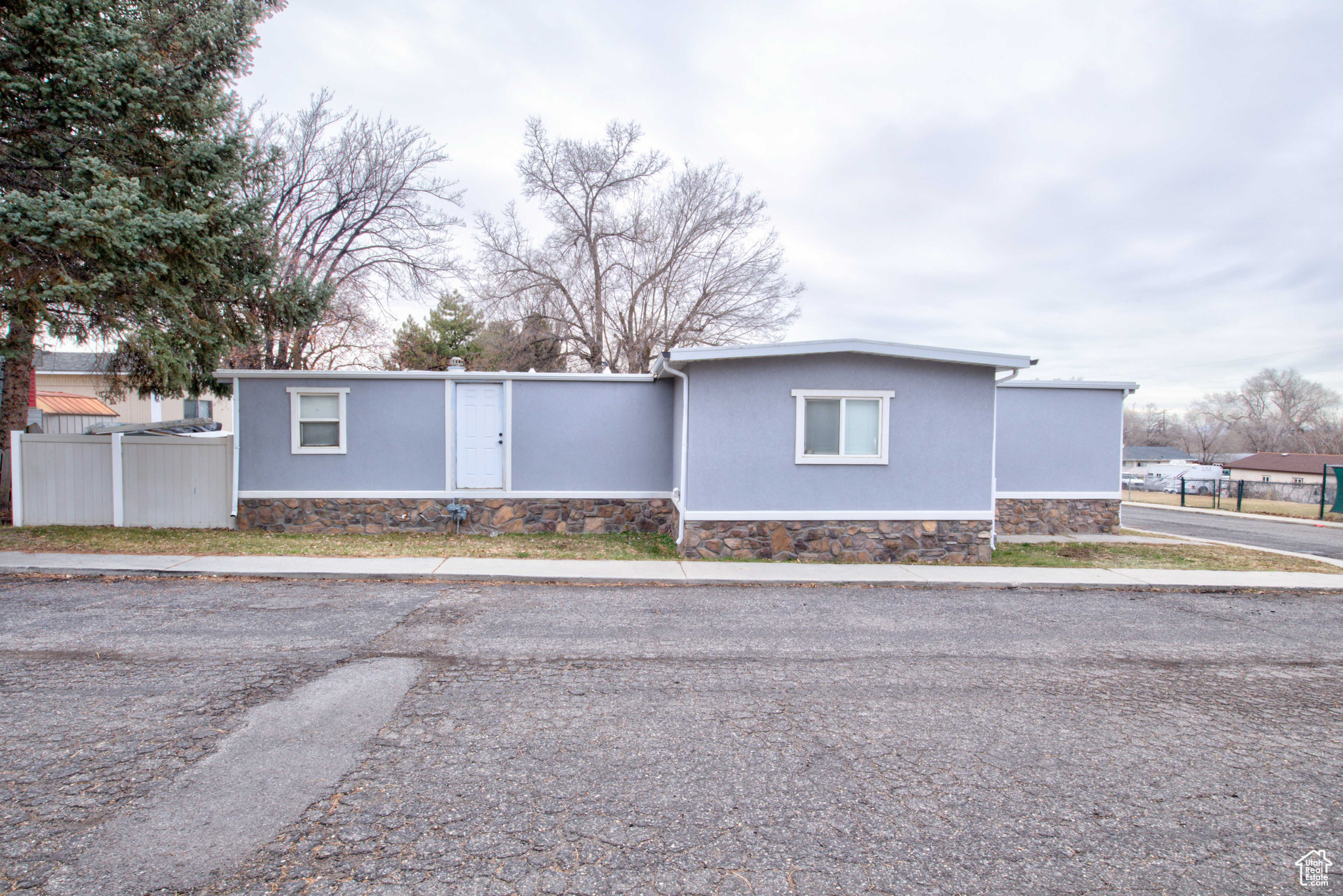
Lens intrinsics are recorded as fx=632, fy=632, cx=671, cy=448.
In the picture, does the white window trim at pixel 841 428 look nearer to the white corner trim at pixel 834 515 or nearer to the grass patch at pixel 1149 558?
the white corner trim at pixel 834 515

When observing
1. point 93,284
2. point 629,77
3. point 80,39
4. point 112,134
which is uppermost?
point 629,77

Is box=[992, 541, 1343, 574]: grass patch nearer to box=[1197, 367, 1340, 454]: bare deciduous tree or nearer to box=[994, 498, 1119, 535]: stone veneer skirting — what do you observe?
box=[994, 498, 1119, 535]: stone veneer skirting

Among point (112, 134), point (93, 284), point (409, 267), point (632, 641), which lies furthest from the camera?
point (409, 267)

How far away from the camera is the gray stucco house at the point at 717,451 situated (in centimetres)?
923

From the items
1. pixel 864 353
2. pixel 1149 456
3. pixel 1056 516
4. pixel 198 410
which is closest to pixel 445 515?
pixel 864 353

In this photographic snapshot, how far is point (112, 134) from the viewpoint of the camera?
8531 mm

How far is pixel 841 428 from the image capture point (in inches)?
371

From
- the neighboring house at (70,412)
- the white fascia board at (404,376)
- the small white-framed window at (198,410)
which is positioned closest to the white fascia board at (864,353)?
the white fascia board at (404,376)

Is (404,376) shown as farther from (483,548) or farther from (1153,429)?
(1153,429)

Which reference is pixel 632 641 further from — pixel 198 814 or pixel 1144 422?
pixel 1144 422

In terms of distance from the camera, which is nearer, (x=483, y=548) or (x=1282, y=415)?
(x=483, y=548)

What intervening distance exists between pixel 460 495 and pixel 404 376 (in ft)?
7.30

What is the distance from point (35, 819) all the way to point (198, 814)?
0.62 metres

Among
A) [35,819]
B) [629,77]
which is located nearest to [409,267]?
[629,77]
